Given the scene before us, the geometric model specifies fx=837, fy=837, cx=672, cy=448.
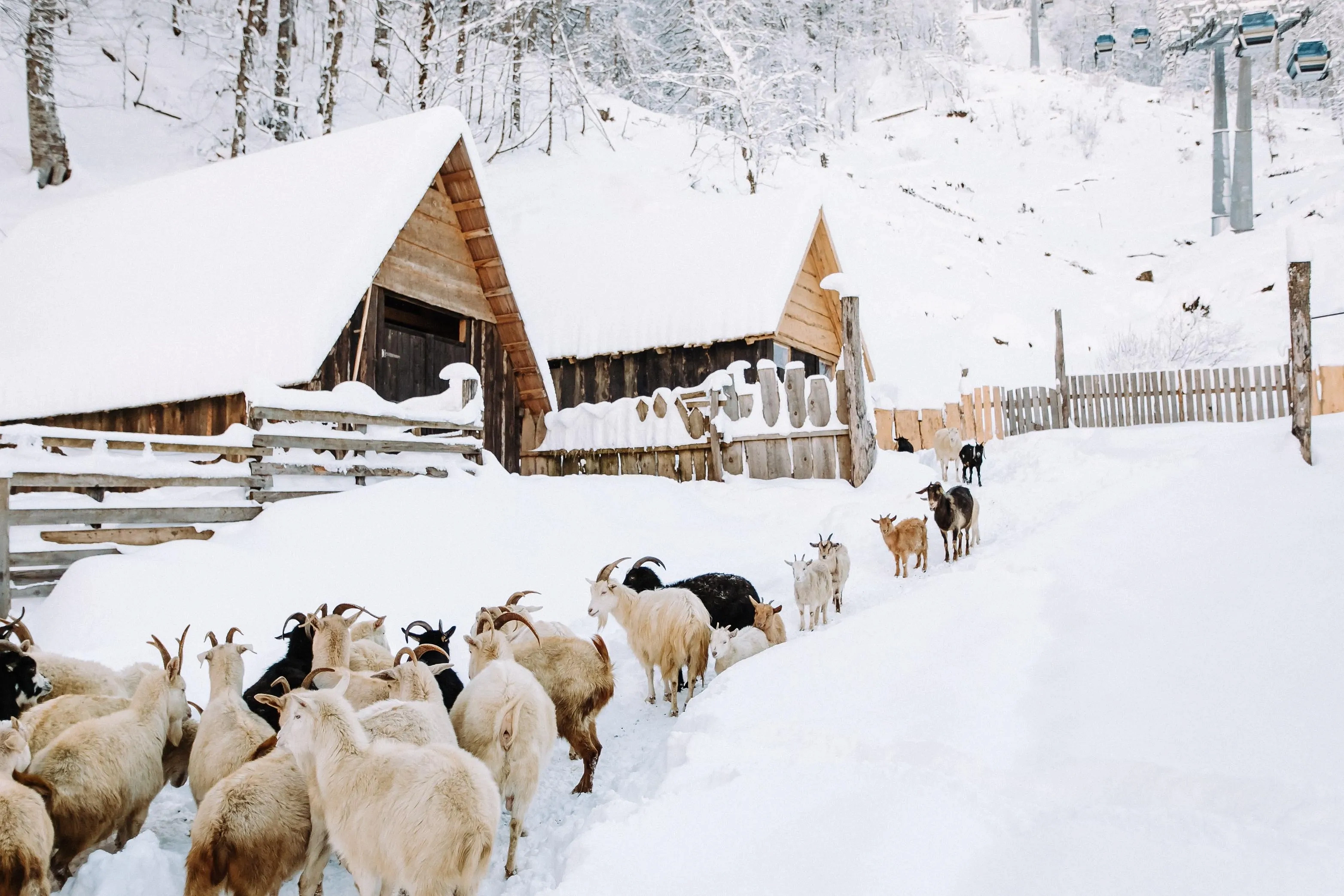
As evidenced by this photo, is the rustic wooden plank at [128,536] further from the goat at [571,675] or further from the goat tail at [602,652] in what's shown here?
the goat tail at [602,652]

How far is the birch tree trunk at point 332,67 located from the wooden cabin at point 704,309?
1110 cm

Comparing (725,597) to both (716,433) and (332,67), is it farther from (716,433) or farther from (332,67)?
(332,67)

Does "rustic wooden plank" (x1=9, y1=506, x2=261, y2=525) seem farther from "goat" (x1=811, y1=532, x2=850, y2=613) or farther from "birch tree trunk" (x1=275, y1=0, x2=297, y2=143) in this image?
"birch tree trunk" (x1=275, y1=0, x2=297, y2=143)

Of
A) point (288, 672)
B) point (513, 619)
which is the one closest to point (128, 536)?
point (288, 672)

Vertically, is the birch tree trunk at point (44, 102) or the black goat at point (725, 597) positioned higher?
the birch tree trunk at point (44, 102)

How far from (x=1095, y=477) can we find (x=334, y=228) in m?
10.9

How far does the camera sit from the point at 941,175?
43562 millimetres

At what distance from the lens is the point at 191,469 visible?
7859mm

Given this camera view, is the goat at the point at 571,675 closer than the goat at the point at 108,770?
No

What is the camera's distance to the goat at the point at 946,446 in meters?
13.6

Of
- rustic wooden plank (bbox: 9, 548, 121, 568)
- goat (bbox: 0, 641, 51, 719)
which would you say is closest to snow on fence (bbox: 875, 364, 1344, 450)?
rustic wooden plank (bbox: 9, 548, 121, 568)

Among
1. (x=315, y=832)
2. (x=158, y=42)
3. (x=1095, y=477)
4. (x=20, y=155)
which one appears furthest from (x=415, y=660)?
(x=158, y=42)

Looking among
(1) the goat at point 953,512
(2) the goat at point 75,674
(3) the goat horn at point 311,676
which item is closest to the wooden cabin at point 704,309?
(1) the goat at point 953,512

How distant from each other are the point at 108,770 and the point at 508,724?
5.77 ft
